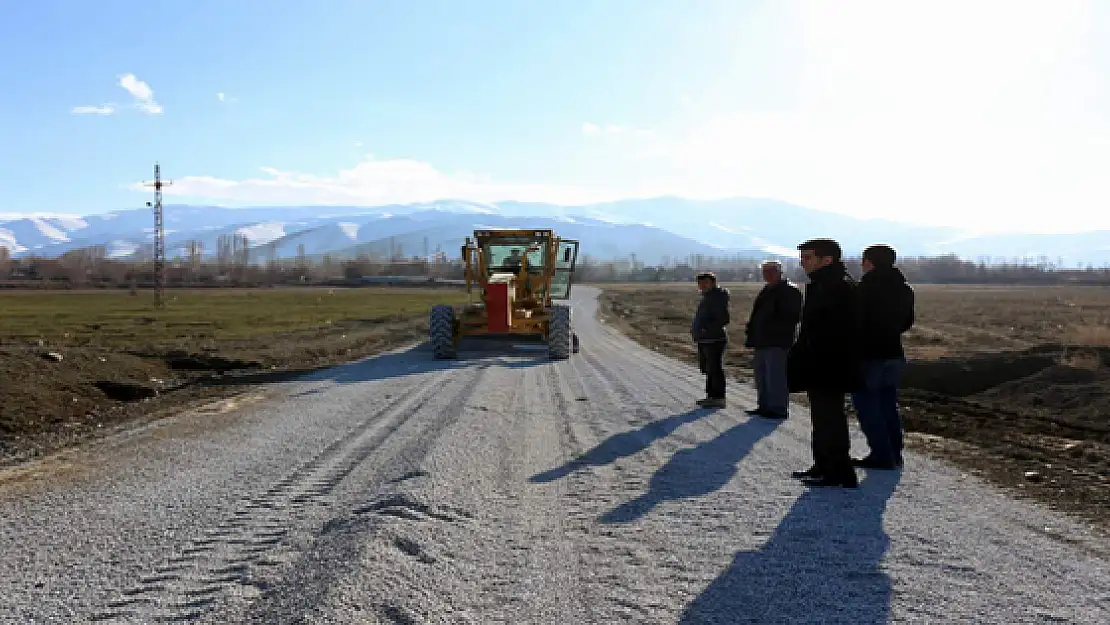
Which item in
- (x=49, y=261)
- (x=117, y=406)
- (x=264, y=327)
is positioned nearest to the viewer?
(x=117, y=406)

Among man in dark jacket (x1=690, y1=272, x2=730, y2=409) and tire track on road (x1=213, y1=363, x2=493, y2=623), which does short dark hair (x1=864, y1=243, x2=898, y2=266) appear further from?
tire track on road (x1=213, y1=363, x2=493, y2=623)

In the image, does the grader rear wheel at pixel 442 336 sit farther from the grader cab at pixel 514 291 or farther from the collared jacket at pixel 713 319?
the collared jacket at pixel 713 319

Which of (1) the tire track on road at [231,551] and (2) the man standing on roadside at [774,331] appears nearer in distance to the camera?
(1) the tire track on road at [231,551]

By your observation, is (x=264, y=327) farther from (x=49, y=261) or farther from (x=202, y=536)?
(x=49, y=261)

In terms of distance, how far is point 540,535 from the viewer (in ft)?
16.5

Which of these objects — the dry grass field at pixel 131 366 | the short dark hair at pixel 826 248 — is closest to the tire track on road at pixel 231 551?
the dry grass field at pixel 131 366

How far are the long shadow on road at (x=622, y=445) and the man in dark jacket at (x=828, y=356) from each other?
187cm

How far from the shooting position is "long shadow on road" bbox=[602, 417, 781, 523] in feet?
18.7

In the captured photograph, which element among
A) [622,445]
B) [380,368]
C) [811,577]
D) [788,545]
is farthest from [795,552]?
[380,368]

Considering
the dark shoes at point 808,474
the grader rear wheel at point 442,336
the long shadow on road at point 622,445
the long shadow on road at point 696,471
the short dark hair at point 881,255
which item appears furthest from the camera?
the grader rear wheel at point 442,336

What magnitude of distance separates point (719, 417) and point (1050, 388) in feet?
21.1

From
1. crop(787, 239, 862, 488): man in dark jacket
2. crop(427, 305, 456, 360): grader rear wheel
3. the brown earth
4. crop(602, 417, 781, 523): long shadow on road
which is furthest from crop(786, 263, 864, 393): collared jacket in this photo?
crop(427, 305, 456, 360): grader rear wheel

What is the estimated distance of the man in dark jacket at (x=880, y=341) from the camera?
22.4ft

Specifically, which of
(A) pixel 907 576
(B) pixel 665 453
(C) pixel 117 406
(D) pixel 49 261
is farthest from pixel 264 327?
(D) pixel 49 261
